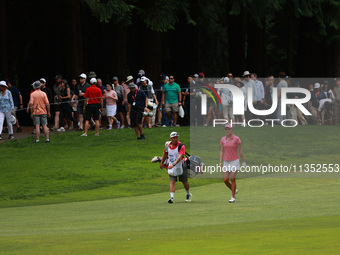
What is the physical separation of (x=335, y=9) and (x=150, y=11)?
835 centimetres

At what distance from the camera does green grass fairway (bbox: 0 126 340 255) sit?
38.2ft

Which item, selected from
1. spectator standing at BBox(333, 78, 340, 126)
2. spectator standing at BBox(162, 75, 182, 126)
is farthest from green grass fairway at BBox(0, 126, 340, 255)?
spectator standing at BBox(333, 78, 340, 126)

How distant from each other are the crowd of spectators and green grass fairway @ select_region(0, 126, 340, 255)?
103 centimetres

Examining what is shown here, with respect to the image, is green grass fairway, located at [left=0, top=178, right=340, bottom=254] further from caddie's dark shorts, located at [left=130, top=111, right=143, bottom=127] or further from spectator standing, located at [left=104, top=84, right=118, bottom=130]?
spectator standing, located at [left=104, top=84, right=118, bottom=130]

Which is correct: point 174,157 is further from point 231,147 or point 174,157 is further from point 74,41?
point 74,41

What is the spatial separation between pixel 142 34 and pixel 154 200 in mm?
18430

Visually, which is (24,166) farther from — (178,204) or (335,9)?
(335,9)

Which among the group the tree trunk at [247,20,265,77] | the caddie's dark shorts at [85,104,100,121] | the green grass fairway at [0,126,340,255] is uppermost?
the tree trunk at [247,20,265,77]

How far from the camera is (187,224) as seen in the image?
14.0 meters

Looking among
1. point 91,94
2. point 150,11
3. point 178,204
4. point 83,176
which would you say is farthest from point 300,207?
point 150,11

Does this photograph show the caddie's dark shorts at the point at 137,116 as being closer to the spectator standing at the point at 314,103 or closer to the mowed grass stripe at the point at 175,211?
the mowed grass stripe at the point at 175,211

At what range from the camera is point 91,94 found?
28703 millimetres

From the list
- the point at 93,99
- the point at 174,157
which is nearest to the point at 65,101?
the point at 93,99

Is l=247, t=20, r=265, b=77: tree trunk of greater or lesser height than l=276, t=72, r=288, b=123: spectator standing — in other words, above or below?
above
